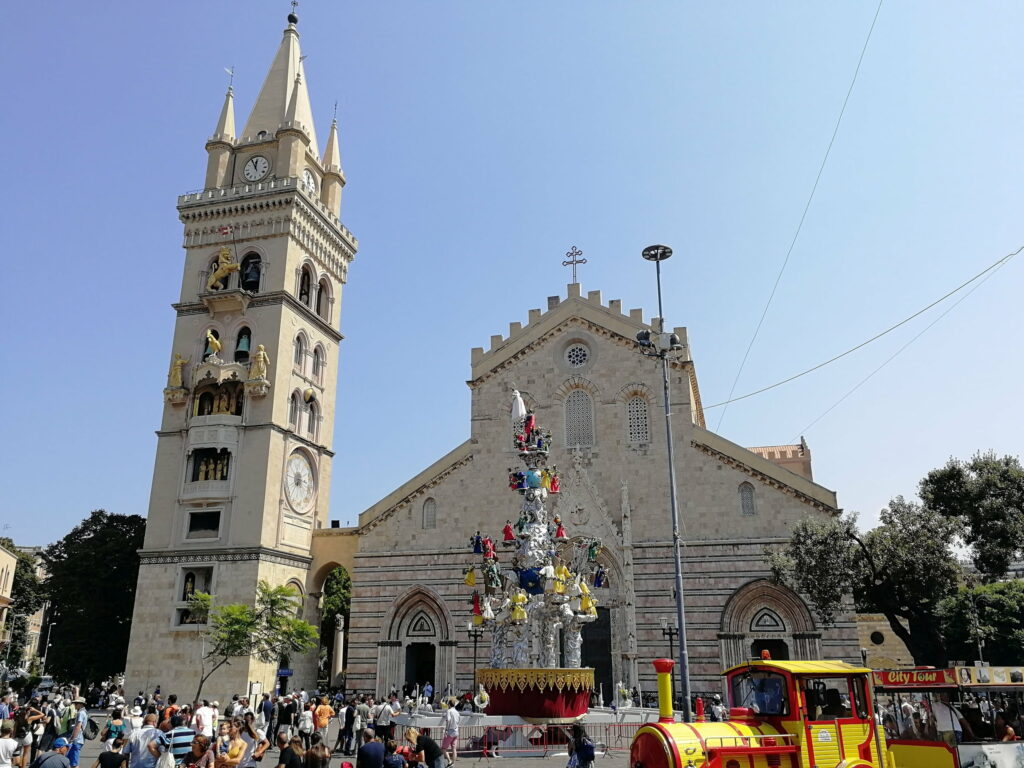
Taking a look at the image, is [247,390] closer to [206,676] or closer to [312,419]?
[312,419]

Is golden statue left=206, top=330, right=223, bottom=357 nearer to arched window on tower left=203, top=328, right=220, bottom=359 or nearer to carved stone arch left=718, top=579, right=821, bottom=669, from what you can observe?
arched window on tower left=203, top=328, right=220, bottom=359

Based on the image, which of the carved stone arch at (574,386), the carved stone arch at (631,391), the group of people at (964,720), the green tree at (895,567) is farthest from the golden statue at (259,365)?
the group of people at (964,720)

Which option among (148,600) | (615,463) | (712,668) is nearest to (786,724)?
Answer: (712,668)

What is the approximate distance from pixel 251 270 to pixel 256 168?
585 centimetres

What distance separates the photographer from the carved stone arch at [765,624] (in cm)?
3034

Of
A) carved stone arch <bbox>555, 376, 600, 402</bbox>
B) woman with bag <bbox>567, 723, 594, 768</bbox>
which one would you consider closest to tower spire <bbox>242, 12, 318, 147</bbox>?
carved stone arch <bbox>555, 376, 600, 402</bbox>

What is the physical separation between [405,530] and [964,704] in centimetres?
2592

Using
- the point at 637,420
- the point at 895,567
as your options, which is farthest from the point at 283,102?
the point at 895,567

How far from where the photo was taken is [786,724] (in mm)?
11500

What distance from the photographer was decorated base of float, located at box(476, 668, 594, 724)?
20.9 m

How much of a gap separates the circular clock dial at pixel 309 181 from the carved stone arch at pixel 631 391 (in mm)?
19933

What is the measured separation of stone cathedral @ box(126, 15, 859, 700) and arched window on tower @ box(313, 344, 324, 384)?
0.12 meters

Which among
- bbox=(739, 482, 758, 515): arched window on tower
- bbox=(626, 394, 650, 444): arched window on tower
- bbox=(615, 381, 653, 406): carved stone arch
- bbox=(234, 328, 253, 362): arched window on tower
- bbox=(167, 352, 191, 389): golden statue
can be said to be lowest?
bbox=(739, 482, 758, 515): arched window on tower

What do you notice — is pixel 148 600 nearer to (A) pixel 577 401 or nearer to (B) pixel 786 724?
(A) pixel 577 401
